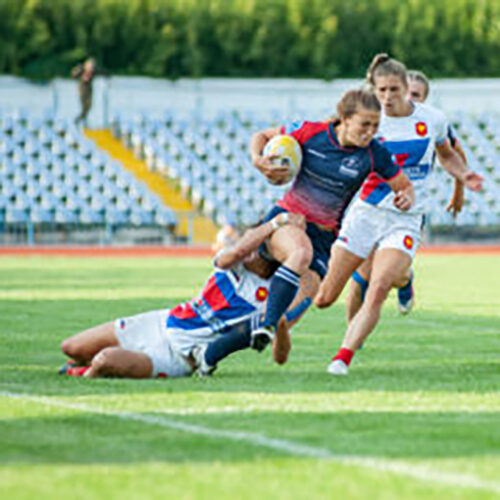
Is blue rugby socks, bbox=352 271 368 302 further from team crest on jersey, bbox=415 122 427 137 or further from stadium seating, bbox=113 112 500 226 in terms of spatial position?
stadium seating, bbox=113 112 500 226

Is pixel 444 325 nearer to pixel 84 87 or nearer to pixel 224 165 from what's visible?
pixel 224 165

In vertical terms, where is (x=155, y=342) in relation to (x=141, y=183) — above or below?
above

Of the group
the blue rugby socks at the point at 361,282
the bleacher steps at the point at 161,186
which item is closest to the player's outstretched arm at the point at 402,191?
the blue rugby socks at the point at 361,282

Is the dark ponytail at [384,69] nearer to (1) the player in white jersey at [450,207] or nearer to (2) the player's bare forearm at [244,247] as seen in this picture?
(1) the player in white jersey at [450,207]

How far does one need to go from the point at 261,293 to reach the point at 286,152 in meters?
0.95

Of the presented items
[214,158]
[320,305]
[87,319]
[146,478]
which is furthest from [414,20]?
[146,478]

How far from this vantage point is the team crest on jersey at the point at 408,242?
386 inches

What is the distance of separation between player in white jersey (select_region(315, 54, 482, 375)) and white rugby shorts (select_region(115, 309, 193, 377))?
1054mm

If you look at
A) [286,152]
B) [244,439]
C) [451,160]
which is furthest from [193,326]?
[244,439]

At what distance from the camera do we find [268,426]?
6773 mm

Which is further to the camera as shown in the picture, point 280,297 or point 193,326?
point 193,326

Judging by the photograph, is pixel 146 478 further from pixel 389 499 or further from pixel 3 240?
pixel 3 240

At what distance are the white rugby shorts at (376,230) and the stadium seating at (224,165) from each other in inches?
1060

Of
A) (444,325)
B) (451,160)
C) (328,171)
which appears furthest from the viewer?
(444,325)
